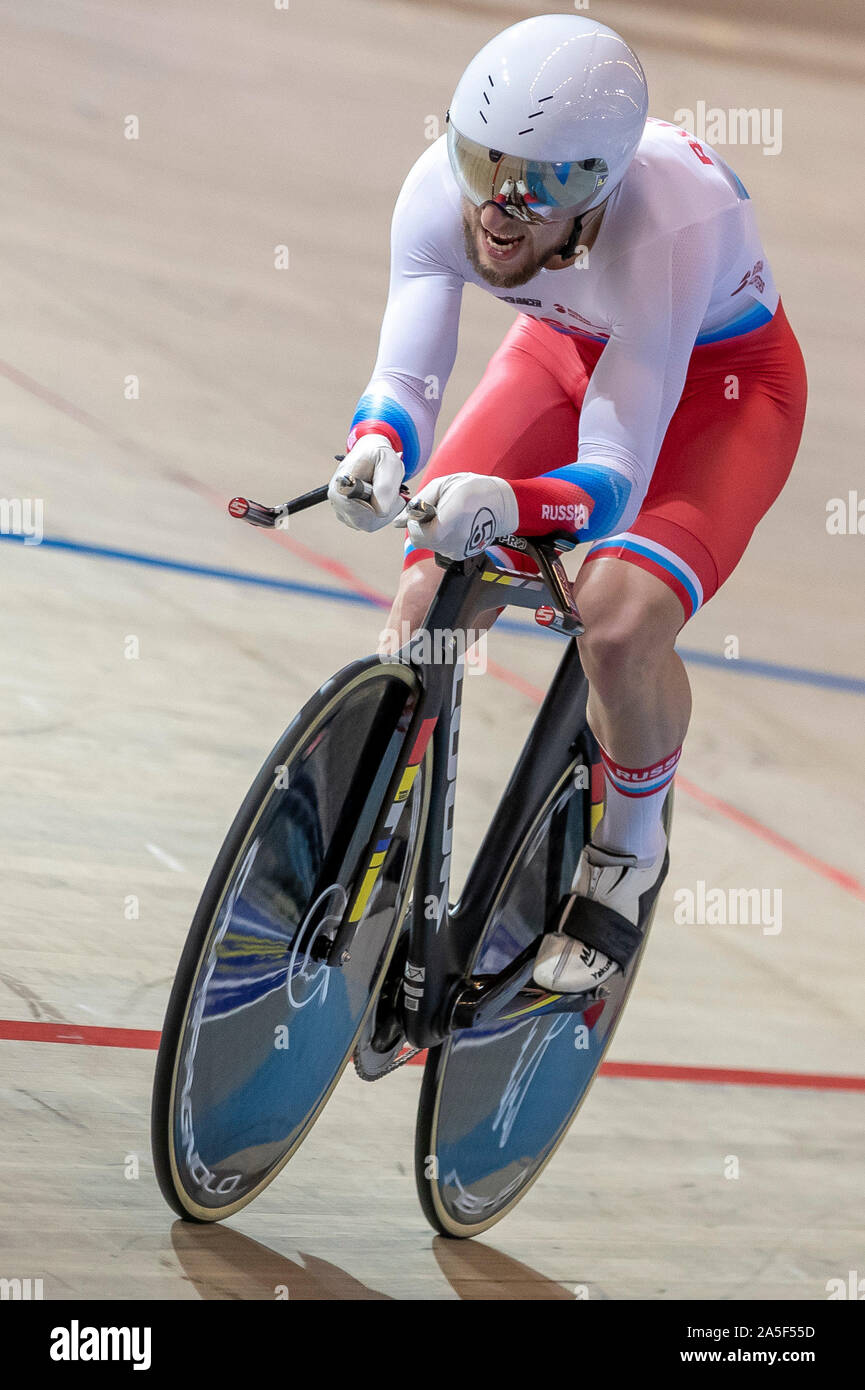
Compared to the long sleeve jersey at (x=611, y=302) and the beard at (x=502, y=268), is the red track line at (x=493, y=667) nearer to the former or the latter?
the long sleeve jersey at (x=611, y=302)

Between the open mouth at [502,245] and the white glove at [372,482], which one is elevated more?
the open mouth at [502,245]

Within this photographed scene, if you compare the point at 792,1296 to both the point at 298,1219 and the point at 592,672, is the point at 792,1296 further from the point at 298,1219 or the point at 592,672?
the point at 592,672

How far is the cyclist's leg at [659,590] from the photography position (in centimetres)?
193

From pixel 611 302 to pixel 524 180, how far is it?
0.67 feet

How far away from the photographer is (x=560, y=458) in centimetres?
214

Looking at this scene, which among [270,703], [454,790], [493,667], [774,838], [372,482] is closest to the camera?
[372,482]

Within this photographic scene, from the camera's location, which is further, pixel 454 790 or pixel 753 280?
pixel 753 280

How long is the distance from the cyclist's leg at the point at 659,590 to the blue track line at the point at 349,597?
2.05m

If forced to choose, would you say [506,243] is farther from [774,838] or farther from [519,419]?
[774,838]

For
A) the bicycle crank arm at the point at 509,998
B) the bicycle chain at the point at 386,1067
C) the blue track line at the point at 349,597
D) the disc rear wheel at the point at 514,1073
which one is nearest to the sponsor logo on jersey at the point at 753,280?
the disc rear wheel at the point at 514,1073

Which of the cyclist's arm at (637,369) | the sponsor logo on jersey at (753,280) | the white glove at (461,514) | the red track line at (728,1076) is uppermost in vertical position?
the sponsor logo on jersey at (753,280)

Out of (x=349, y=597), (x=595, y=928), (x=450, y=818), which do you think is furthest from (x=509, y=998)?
(x=349, y=597)

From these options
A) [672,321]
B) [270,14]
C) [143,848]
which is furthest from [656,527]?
[270,14]

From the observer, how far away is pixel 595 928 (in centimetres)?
209
